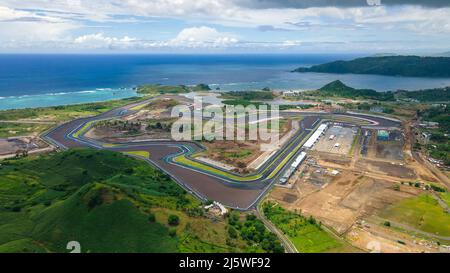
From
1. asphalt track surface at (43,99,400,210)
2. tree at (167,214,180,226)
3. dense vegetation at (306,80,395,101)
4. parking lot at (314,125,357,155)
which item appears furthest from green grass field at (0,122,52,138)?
dense vegetation at (306,80,395,101)

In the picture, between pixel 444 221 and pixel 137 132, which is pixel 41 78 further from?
pixel 444 221

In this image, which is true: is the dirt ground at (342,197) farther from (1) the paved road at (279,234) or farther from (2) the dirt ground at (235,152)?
(2) the dirt ground at (235,152)

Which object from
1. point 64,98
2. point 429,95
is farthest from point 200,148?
point 429,95

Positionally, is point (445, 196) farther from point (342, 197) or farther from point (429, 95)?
point (429, 95)
